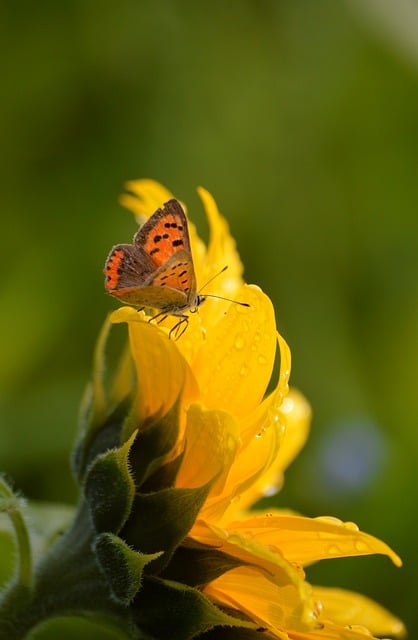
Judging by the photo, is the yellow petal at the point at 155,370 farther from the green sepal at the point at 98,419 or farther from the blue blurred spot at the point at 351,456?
the blue blurred spot at the point at 351,456

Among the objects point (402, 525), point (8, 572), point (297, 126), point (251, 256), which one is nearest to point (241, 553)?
point (8, 572)

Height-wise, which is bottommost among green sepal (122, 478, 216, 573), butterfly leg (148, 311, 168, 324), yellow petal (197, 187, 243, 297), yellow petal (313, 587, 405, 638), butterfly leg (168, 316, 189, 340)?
yellow petal (313, 587, 405, 638)

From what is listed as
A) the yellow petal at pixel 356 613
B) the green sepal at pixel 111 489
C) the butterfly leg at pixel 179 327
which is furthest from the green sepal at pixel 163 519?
the yellow petal at pixel 356 613

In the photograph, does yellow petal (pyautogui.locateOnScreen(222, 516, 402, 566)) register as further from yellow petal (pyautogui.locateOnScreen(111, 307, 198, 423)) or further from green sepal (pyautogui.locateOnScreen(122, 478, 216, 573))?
yellow petal (pyautogui.locateOnScreen(111, 307, 198, 423))

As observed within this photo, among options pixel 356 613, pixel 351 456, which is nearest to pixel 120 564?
pixel 356 613

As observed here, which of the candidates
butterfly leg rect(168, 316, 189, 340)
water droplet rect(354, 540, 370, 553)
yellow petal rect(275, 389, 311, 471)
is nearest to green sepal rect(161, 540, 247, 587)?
water droplet rect(354, 540, 370, 553)

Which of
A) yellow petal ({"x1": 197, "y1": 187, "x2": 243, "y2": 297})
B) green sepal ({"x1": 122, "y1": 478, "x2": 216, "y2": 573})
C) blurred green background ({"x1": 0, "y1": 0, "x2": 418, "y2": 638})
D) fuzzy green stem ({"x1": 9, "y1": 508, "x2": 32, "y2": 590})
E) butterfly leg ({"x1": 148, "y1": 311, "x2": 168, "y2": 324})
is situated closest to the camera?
green sepal ({"x1": 122, "y1": 478, "x2": 216, "y2": 573})
